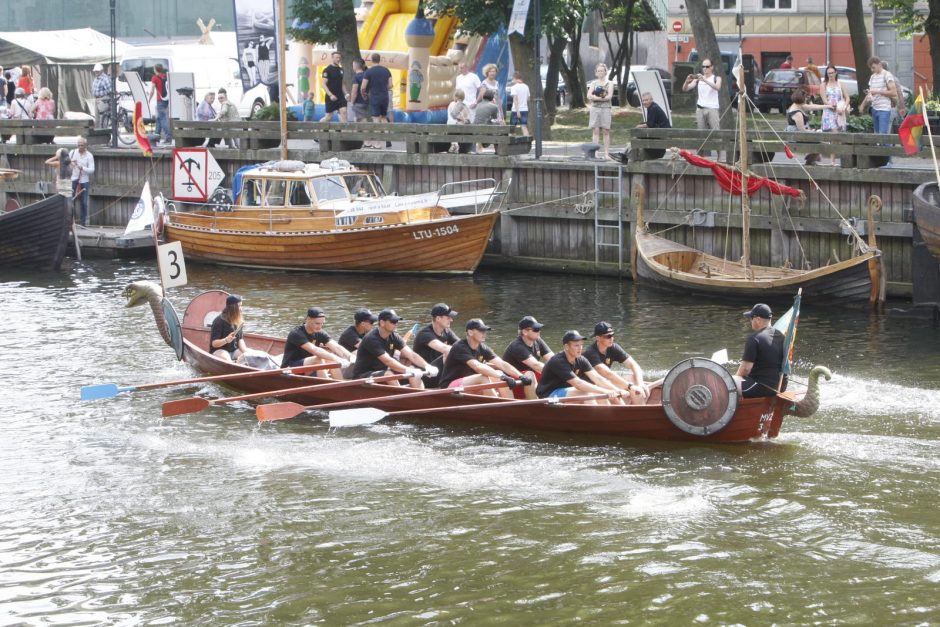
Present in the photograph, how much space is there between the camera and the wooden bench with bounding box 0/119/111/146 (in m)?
33.2

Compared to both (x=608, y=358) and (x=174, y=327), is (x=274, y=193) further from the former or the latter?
(x=608, y=358)

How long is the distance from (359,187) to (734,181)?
765 centimetres

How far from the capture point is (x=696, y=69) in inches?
1642

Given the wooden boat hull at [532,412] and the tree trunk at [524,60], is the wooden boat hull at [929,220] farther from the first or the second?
the tree trunk at [524,60]

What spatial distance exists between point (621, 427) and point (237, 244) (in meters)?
14.8

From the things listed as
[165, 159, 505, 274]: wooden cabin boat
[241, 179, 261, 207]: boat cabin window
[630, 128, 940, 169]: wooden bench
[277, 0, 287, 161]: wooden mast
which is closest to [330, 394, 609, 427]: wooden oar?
[630, 128, 940, 169]: wooden bench

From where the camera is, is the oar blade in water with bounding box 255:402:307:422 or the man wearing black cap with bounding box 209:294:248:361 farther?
the man wearing black cap with bounding box 209:294:248:361

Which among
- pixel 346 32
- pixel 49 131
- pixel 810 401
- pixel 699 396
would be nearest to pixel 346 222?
pixel 346 32

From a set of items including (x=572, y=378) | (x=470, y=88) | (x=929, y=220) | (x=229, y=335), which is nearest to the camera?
(x=572, y=378)

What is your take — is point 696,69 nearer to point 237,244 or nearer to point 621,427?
point 237,244

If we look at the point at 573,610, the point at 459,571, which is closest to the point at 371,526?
the point at 459,571

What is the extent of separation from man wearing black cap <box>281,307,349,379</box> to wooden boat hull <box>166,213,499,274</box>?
8956 millimetres

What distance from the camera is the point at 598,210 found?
86.1 ft

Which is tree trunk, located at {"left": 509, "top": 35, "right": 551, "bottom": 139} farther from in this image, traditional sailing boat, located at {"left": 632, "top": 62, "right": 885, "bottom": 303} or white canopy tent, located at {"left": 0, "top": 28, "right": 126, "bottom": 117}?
white canopy tent, located at {"left": 0, "top": 28, "right": 126, "bottom": 117}
